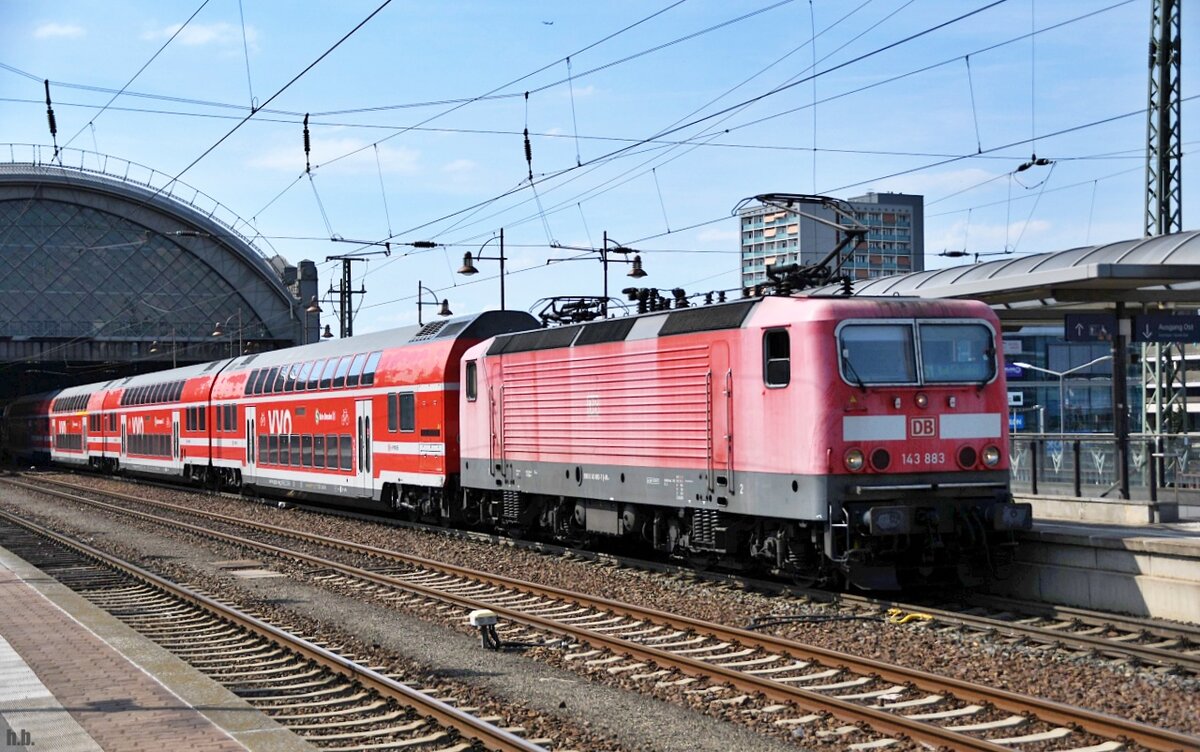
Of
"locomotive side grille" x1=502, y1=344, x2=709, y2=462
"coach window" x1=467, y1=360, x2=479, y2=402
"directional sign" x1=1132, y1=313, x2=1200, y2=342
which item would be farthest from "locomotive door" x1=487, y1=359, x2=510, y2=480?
"directional sign" x1=1132, y1=313, x2=1200, y2=342

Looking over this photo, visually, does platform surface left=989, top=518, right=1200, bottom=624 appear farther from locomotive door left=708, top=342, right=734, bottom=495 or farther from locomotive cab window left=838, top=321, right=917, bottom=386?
locomotive door left=708, top=342, right=734, bottom=495

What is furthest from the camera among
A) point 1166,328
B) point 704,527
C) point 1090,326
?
point 1090,326

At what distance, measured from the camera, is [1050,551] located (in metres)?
15.3

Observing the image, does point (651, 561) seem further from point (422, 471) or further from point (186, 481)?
point (186, 481)

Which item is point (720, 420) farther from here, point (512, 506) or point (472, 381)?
point (472, 381)

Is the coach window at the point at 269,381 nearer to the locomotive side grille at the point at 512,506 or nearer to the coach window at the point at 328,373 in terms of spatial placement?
the coach window at the point at 328,373

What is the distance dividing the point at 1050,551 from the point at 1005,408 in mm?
1801

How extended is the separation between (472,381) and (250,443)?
1369 cm

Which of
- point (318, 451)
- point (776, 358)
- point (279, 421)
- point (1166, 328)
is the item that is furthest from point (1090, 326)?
point (279, 421)

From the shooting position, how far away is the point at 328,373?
2973cm

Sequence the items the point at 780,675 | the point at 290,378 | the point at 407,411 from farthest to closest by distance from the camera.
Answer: the point at 290,378 < the point at 407,411 < the point at 780,675

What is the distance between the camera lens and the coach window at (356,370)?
1108 inches

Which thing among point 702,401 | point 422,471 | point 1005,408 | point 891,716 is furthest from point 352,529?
point 891,716

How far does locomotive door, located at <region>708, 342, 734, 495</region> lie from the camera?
16016 mm
